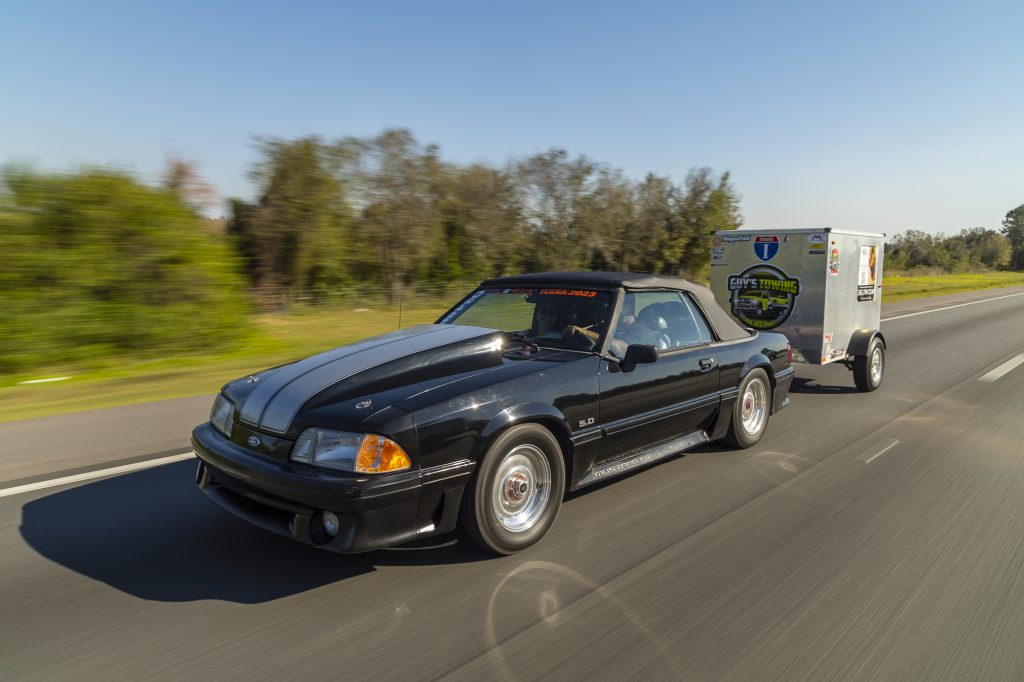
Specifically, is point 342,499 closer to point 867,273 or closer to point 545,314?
point 545,314

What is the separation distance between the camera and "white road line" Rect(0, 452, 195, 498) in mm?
4926

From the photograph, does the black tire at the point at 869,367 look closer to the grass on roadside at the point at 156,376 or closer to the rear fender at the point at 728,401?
the rear fender at the point at 728,401

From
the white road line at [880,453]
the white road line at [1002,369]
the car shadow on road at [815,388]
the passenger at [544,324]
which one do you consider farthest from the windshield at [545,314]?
the white road line at [1002,369]

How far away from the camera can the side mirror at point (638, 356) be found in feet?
15.0

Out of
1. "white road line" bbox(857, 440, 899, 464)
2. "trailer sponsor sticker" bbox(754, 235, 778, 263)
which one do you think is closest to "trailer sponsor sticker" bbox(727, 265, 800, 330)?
"trailer sponsor sticker" bbox(754, 235, 778, 263)

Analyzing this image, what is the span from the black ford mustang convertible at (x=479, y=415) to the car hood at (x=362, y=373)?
0.05ft

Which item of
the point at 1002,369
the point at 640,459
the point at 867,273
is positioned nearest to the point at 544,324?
the point at 640,459

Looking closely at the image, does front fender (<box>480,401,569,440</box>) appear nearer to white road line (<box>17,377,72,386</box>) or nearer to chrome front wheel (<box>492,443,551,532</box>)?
chrome front wheel (<box>492,443,551,532</box>)

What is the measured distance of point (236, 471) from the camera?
3.69m

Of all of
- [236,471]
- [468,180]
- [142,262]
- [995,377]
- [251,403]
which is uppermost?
[468,180]

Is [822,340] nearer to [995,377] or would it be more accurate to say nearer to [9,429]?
[995,377]

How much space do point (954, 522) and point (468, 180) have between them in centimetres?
2073

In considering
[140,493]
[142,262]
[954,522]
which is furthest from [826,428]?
[142,262]

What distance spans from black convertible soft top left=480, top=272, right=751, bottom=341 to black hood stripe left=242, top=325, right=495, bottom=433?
2.33 ft
